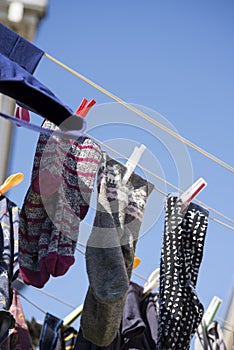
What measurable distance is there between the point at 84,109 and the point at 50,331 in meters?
1.06

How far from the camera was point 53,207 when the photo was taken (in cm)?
228

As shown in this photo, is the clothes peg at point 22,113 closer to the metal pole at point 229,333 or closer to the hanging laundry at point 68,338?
the hanging laundry at point 68,338

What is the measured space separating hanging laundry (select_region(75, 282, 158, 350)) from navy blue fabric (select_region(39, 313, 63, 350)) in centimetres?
31

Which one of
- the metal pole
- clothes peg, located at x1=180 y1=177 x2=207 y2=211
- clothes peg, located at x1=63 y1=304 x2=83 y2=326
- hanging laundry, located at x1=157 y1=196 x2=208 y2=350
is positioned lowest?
clothes peg, located at x1=63 y1=304 x2=83 y2=326

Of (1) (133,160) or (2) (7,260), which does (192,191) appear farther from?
(2) (7,260)

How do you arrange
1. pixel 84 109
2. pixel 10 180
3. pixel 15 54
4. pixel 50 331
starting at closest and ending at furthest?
pixel 15 54, pixel 84 109, pixel 10 180, pixel 50 331

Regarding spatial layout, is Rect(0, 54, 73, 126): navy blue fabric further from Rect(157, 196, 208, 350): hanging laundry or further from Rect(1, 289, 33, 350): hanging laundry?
Rect(1, 289, 33, 350): hanging laundry

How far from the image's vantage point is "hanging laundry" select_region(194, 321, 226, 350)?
3.42 meters

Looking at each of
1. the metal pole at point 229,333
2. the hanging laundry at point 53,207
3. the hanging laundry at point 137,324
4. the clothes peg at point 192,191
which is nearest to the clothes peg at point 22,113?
the hanging laundry at point 53,207

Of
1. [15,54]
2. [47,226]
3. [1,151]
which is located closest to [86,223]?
[47,226]

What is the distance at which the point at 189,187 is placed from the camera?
2680mm

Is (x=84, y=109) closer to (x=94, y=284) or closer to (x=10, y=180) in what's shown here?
(x=10, y=180)

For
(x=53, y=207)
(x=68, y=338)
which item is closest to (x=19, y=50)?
(x=53, y=207)

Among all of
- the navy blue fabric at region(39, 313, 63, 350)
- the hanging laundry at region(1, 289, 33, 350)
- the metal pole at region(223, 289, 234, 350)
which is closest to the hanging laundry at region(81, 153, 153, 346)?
the hanging laundry at region(1, 289, 33, 350)
